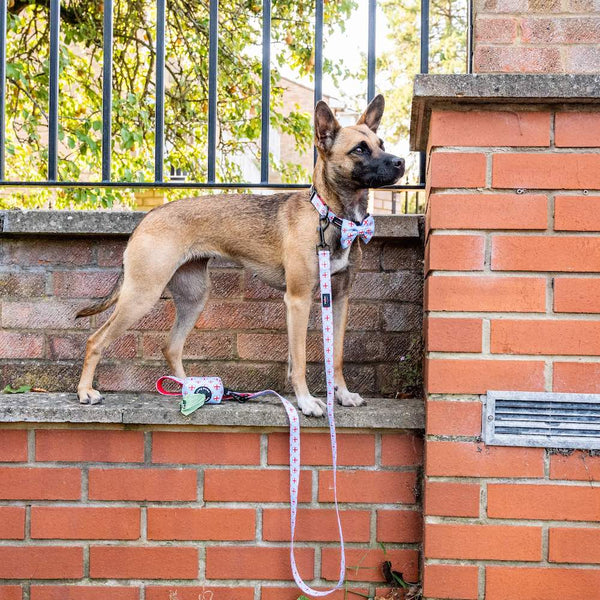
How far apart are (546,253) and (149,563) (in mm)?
1713

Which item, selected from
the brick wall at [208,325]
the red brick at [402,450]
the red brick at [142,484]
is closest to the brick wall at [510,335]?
the red brick at [402,450]

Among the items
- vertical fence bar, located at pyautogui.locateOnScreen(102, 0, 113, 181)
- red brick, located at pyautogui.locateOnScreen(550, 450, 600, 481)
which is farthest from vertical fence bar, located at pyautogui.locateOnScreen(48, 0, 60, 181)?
red brick, located at pyautogui.locateOnScreen(550, 450, 600, 481)

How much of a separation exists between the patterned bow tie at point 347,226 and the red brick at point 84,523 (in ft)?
4.14

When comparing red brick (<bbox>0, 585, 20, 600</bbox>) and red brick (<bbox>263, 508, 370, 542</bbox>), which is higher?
red brick (<bbox>263, 508, 370, 542</bbox>)

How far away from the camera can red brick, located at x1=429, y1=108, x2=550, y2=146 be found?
223 cm

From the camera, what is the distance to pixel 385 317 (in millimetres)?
3029

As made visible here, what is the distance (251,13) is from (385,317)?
5.17 metres

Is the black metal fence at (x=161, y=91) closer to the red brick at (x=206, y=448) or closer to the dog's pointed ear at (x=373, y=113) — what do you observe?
the dog's pointed ear at (x=373, y=113)

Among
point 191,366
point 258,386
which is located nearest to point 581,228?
point 258,386

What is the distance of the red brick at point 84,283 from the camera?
304cm

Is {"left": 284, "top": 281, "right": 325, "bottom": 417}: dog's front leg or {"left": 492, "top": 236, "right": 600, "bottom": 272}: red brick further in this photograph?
{"left": 284, "top": 281, "right": 325, "bottom": 417}: dog's front leg

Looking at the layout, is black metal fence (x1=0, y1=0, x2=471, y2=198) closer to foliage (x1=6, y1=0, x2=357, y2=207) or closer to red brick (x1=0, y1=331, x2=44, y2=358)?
red brick (x1=0, y1=331, x2=44, y2=358)

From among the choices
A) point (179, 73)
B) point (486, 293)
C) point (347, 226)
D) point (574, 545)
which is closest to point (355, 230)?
point (347, 226)

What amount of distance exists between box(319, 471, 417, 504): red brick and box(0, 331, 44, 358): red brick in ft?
4.61
